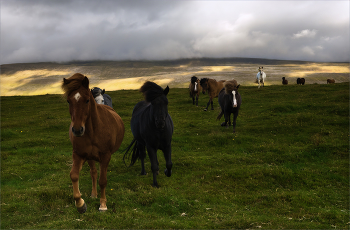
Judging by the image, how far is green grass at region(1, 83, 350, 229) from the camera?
21.9 feet

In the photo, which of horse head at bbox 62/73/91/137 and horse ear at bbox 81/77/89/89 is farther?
horse ear at bbox 81/77/89/89

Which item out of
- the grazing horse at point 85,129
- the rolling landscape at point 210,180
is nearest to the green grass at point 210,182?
the rolling landscape at point 210,180

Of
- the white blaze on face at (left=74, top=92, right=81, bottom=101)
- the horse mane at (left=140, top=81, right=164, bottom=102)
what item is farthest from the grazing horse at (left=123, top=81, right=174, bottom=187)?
the white blaze on face at (left=74, top=92, right=81, bottom=101)

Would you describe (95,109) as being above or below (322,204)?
above

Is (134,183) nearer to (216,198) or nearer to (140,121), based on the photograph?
(140,121)

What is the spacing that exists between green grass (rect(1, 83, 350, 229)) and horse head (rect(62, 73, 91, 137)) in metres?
2.37

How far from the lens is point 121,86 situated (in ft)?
307

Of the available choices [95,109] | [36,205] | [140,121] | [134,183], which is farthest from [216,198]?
[36,205]

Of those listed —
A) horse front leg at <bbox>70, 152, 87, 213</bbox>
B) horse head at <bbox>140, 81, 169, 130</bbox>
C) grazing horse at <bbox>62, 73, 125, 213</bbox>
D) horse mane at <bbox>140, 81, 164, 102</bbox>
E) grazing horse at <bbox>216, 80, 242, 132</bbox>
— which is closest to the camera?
grazing horse at <bbox>62, 73, 125, 213</bbox>

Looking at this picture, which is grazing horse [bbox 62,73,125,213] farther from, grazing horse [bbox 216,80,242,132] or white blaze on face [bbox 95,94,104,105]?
grazing horse [bbox 216,80,242,132]

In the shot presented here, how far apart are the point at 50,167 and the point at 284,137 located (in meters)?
12.7

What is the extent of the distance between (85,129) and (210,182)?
5.19 meters

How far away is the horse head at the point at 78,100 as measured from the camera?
536 centimetres

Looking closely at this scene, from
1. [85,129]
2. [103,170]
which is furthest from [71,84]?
[103,170]
